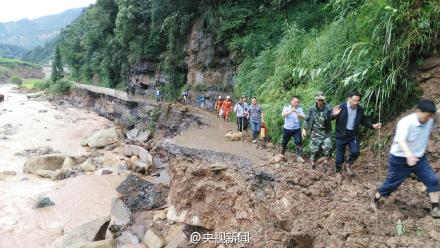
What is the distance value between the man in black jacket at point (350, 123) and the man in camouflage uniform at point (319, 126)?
1.48 ft

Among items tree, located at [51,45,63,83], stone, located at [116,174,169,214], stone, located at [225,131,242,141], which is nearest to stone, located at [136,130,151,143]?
stone, located at [116,174,169,214]

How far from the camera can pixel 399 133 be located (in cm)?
500

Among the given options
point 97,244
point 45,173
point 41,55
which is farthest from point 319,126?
point 41,55

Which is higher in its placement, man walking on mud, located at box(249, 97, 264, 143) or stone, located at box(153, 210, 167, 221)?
man walking on mud, located at box(249, 97, 264, 143)

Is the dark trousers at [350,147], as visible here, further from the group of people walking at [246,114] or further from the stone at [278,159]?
the group of people walking at [246,114]

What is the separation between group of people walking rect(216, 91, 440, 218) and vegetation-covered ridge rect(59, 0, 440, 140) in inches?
41.7

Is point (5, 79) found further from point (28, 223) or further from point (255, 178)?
point (255, 178)

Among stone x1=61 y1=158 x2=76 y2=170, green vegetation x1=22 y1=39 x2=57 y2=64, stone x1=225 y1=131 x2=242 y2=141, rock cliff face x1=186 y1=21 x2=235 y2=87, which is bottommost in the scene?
stone x1=61 y1=158 x2=76 y2=170

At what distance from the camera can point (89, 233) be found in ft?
31.1

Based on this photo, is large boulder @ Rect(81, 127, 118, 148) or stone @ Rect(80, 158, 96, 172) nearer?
stone @ Rect(80, 158, 96, 172)

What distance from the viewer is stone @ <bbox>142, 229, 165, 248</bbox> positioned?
9.00 metres

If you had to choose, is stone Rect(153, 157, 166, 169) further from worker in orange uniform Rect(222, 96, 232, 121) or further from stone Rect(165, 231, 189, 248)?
stone Rect(165, 231, 189, 248)

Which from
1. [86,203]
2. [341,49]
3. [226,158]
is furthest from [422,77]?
[86,203]

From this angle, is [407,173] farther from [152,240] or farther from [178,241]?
[152,240]
